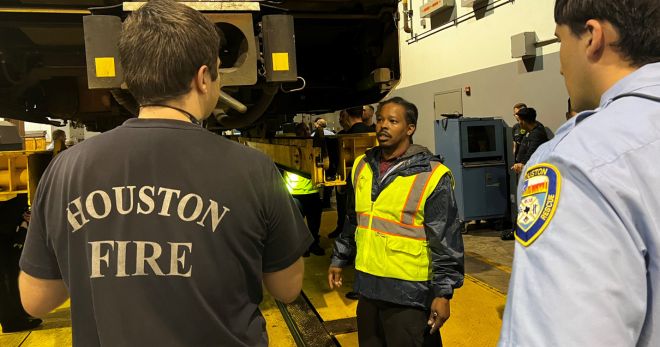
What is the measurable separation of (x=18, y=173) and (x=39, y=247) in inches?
120

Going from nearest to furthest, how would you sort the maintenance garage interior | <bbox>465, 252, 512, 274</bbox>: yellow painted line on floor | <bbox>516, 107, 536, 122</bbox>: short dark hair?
the maintenance garage interior
<bbox>465, 252, 512, 274</bbox>: yellow painted line on floor
<bbox>516, 107, 536, 122</bbox>: short dark hair

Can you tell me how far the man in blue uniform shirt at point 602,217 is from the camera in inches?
29.7

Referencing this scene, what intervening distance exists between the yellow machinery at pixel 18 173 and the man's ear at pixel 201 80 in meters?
3.15

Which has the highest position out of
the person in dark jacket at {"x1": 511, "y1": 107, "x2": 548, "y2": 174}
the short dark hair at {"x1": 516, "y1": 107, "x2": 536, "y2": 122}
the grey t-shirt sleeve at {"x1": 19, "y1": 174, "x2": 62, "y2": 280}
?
the short dark hair at {"x1": 516, "y1": 107, "x2": 536, "y2": 122}

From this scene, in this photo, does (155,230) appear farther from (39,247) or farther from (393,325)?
(393,325)

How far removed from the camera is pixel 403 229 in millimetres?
2525

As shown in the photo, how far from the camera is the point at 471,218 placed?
7273 mm

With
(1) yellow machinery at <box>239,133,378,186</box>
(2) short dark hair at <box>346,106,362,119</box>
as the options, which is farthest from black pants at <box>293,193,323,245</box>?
(1) yellow machinery at <box>239,133,378,186</box>

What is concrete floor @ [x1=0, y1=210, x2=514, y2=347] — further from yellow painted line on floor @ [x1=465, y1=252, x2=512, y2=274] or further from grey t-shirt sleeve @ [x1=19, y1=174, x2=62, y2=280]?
grey t-shirt sleeve @ [x1=19, y1=174, x2=62, y2=280]

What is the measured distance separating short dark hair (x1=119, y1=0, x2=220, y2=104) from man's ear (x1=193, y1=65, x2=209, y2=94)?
0.04ft

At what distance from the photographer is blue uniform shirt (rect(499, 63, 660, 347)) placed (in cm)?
75

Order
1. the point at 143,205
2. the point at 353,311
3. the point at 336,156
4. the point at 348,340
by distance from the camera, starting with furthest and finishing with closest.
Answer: the point at 336,156
the point at 353,311
the point at 348,340
the point at 143,205

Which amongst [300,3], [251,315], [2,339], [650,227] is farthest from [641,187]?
[2,339]

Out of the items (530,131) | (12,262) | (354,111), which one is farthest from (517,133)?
(12,262)
